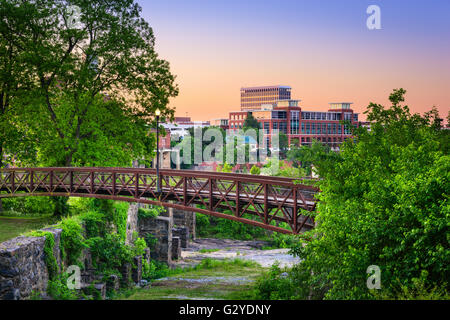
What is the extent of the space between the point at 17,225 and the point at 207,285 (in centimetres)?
1240

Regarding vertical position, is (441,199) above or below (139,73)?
below

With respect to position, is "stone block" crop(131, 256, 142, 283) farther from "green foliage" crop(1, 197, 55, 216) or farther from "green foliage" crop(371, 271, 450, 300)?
"green foliage" crop(371, 271, 450, 300)

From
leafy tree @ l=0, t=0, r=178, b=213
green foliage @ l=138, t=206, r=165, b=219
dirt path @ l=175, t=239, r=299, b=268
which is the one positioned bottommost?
dirt path @ l=175, t=239, r=299, b=268

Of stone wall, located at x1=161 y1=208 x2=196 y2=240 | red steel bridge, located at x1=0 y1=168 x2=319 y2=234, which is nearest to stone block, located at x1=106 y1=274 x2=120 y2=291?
red steel bridge, located at x1=0 y1=168 x2=319 y2=234

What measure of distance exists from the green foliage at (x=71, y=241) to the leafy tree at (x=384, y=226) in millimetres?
14238

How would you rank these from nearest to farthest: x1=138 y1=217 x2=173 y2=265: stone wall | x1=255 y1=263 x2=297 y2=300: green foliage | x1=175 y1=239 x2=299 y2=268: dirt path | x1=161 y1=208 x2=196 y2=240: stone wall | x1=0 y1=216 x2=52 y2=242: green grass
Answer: x1=255 y1=263 x2=297 y2=300: green foliage → x1=0 y1=216 x2=52 y2=242: green grass → x1=138 y1=217 x2=173 y2=265: stone wall → x1=175 y1=239 x2=299 y2=268: dirt path → x1=161 y1=208 x2=196 y2=240: stone wall

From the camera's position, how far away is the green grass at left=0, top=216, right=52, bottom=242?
2784 centimetres

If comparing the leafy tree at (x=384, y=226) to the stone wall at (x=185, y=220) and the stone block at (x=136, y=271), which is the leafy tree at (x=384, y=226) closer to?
the stone block at (x=136, y=271)

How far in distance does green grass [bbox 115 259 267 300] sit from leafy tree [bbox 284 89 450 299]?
11114 millimetres

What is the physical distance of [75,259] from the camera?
95.8 ft

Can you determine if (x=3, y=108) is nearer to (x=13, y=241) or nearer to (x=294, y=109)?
(x=13, y=241)

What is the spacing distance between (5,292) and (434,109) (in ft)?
68.8

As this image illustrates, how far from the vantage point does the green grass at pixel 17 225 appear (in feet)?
91.4
